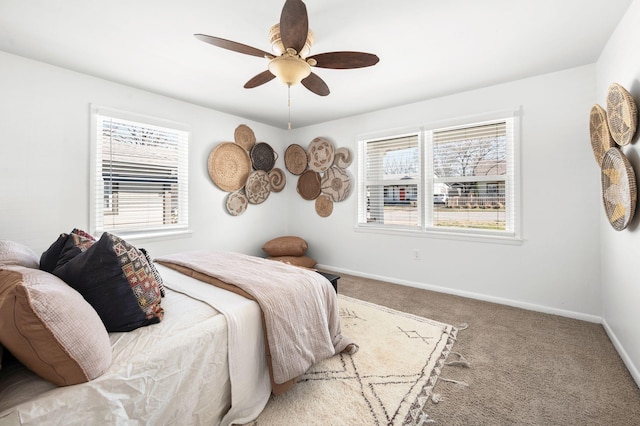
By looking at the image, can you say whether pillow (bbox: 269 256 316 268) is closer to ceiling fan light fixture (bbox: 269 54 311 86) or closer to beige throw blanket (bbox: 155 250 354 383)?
beige throw blanket (bbox: 155 250 354 383)

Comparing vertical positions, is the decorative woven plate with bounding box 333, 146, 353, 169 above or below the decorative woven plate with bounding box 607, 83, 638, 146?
above

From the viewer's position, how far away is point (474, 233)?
3.10 m

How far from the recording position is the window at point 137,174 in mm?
2812

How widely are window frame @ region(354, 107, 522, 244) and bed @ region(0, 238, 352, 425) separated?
2.35 metres

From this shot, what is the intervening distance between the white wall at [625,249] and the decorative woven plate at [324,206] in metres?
3.06

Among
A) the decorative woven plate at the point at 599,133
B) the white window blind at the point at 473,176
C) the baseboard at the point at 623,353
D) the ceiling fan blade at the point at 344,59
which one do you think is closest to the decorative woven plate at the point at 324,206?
the white window blind at the point at 473,176

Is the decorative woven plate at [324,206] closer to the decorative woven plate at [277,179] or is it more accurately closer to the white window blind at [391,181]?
the white window blind at [391,181]

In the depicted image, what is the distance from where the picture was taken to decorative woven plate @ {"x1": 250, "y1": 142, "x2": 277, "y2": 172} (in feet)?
13.6

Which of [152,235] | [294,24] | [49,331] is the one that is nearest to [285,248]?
[152,235]

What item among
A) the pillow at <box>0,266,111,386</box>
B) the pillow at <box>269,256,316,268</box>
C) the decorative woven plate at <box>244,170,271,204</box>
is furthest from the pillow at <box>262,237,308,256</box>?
the pillow at <box>0,266,111,386</box>

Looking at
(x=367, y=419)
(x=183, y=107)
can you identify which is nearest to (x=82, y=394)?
(x=367, y=419)

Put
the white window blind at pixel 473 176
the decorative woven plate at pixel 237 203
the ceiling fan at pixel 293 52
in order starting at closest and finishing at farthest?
the ceiling fan at pixel 293 52, the white window blind at pixel 473 176, the decorative woven plate at pixel 237 203

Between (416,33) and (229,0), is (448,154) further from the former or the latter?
(229,0)

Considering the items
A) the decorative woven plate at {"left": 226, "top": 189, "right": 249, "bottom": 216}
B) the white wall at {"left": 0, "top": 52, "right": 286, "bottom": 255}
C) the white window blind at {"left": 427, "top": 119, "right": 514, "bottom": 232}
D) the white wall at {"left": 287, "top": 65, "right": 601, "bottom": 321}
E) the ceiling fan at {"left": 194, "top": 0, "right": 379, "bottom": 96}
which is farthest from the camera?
the decorative woven plate at {"left": 226, "top": 189, "right": 249, "bottom": 216}
